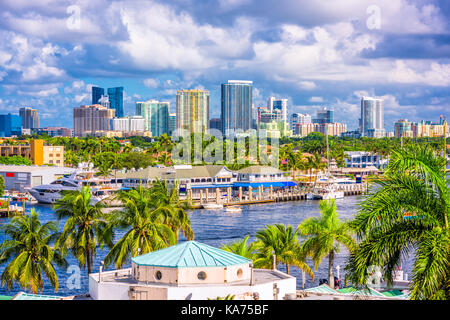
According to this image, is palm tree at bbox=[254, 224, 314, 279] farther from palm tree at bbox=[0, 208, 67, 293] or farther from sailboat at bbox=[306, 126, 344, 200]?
sailboat at bbox=[306, 126, 344, 200]

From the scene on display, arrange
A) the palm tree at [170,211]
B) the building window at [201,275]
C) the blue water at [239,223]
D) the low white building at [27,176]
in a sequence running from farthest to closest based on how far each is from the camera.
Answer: the low white building at [27,176] < the blue water at [239,223] < the palm tree at [170,211] < the building window at [201,275]

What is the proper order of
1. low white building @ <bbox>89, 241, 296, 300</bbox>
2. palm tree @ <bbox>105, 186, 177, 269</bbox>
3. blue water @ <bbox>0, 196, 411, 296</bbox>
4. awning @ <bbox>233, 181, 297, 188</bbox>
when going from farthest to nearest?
awning @ <bbox>233, 181, 297, 188</bbox> → blue water @ <bbox>0, 196, 411, 296</bbox> → palm tree @ <bbox>105, 186, 177, 269</bbox> → low white building @ <bbox>89, 241, 296, 300</bbox>

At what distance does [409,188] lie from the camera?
800 cm

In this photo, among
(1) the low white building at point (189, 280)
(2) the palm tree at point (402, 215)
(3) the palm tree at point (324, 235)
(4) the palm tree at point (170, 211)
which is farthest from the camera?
(4) the palm tree at point (170, 211)

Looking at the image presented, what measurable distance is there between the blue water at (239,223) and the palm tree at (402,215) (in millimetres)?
21396

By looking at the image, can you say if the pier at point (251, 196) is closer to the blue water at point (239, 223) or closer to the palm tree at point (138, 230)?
the blue water at point (239, 223)

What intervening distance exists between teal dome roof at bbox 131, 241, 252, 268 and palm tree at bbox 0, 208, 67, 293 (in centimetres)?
783

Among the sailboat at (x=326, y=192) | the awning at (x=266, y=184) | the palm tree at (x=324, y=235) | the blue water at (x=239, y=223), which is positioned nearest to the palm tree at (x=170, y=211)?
the palm tree at (x=324, y=235)

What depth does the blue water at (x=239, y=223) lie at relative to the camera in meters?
31.0

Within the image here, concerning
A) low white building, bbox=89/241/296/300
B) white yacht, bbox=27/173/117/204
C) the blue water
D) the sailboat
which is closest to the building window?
low white building, bbox=89/241/296/300

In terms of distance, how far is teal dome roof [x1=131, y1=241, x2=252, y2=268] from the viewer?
12.4m

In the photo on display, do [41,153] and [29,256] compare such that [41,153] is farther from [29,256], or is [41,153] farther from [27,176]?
[29,256]

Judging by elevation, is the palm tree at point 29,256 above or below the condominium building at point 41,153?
below
